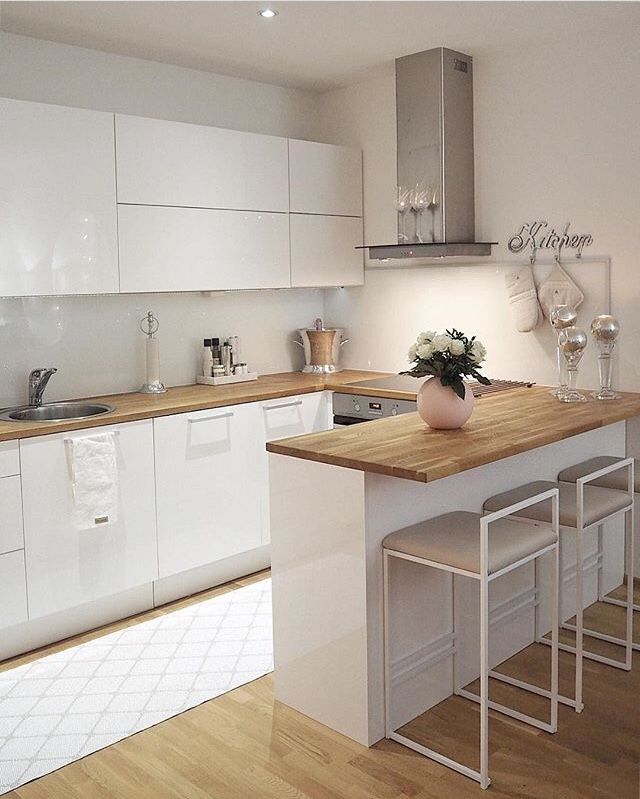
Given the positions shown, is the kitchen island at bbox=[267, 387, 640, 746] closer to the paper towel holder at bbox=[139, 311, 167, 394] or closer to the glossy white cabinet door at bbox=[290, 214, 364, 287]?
the paper towel holder at bbox=[139, 311, 167, 394]

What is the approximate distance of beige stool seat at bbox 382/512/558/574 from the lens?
254 cm

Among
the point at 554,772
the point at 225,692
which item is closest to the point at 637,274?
the point at 554,772

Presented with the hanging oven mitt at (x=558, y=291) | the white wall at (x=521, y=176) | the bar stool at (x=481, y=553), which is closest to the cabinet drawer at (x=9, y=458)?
the bar stool at (x=481, y=553)

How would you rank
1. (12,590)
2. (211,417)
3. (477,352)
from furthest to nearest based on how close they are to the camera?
(211,417) < (12,590) < (477,352)

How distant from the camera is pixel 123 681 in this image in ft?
10.8

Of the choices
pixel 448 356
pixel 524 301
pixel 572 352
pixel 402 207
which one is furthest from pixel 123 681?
pixel 402 207

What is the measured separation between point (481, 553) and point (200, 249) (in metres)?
2.38

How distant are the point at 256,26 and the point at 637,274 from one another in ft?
6.71

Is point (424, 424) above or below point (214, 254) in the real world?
below

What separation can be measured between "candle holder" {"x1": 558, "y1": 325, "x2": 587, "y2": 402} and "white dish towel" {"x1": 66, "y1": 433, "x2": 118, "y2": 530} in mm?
1957

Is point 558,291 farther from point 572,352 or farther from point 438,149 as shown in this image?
point 438,149

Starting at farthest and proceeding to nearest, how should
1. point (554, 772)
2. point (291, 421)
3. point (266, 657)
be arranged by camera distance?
point (291, 421) → point (266, 657) → point (554, 772)

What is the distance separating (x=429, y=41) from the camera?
4.18 m

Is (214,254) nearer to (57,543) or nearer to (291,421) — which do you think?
(291,421)
